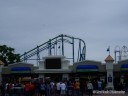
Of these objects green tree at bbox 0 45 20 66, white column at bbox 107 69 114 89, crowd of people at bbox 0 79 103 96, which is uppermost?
green tree at bbox 0 45 20 66

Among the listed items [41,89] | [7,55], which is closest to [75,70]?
[41,89]

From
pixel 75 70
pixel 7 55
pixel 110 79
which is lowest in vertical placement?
pixel 110 79

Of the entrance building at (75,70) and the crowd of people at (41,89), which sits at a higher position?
the entrance building at (75,70)

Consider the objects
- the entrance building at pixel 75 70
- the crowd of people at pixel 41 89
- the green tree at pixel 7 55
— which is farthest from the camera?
the green tree at pixel 7 55

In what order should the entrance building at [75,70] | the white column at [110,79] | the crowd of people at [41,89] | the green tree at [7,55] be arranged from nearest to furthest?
the crowd of people at [41,89], the white column at [110,79], the entrance building at [75,70], the green tree at [7,55]

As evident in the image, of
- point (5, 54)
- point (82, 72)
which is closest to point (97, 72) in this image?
point (82, 72)

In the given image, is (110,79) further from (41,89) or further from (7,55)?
(7,55)

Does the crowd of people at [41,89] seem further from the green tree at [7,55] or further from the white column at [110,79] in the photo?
the green tree at [7,55]

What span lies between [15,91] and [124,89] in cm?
1726

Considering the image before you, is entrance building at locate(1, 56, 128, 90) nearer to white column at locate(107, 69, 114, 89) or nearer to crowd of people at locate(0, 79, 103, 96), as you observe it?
white column at locate(107, 69, 114, 89)

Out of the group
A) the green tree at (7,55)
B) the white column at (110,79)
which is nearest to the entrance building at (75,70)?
the white column at (110,79)

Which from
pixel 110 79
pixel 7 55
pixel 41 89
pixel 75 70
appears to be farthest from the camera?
pixel 7 55

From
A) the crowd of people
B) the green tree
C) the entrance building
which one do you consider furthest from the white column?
the green tree

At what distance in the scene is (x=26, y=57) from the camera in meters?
66.2
